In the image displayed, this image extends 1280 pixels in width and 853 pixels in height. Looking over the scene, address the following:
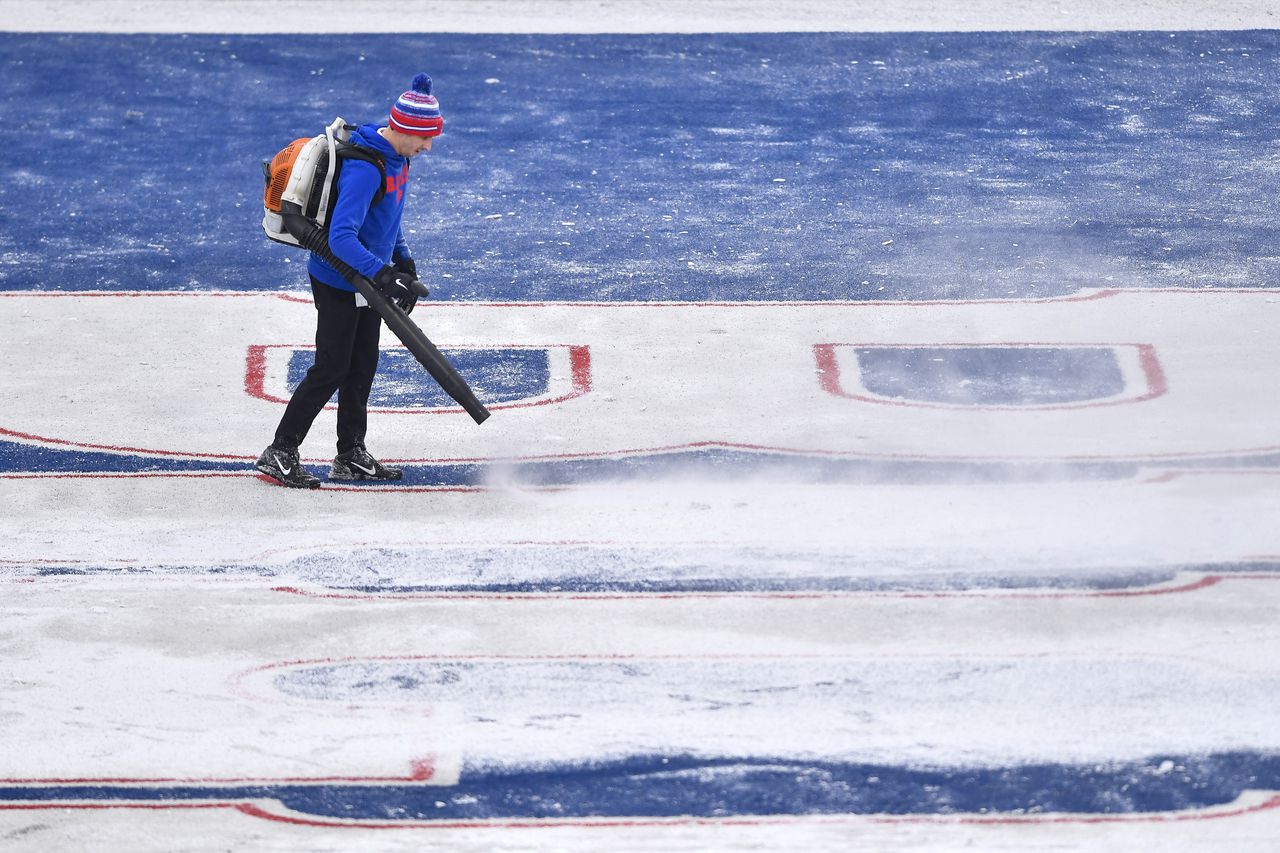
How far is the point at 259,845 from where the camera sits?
19.0 ft

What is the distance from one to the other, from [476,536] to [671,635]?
1256 millimetres

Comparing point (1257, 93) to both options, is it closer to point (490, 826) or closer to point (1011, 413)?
point (1011, 413)

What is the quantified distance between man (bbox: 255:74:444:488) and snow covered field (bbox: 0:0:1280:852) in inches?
6.2

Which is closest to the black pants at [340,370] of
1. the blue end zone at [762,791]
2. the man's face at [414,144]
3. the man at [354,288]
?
the man at [354,288]

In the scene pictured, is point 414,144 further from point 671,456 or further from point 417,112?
point 671,456

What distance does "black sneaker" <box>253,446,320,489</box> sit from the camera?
856cm

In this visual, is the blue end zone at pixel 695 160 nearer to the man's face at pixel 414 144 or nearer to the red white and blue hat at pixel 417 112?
the man's face at pixel 414 144

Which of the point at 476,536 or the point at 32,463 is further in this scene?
the point at 32,463

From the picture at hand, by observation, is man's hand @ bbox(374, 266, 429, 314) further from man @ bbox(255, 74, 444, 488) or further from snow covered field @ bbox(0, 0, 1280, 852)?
snow covered field @ bbox(0, 0, 1280, 852)

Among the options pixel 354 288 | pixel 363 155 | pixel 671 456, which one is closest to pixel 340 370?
pixel 354 288

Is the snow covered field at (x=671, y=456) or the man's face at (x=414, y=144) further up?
the man's face at (x=414, y=144)

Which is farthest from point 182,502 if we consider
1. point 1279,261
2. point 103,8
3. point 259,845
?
point 103,8

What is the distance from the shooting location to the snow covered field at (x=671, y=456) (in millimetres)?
6184

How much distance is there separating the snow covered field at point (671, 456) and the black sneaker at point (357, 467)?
0.09m
